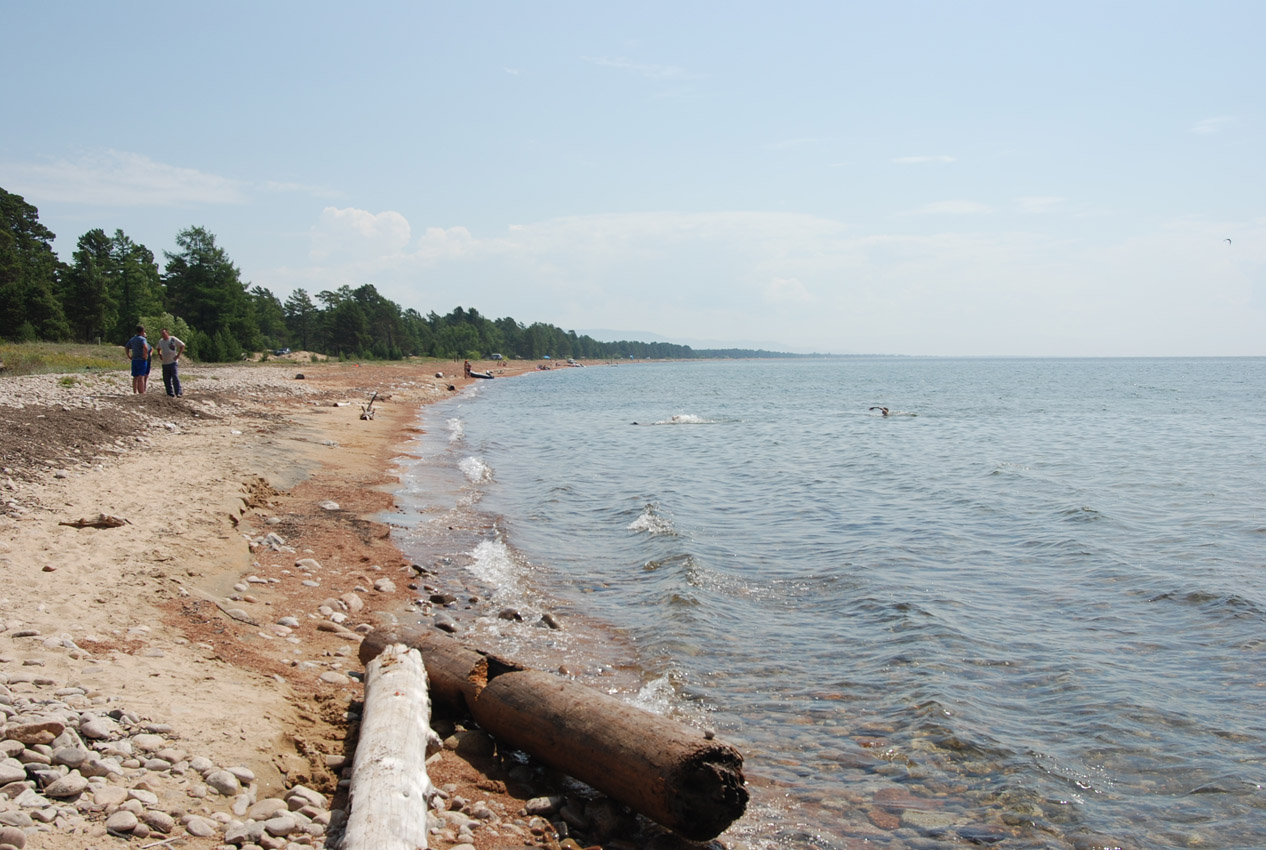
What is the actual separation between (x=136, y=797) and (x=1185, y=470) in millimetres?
26910

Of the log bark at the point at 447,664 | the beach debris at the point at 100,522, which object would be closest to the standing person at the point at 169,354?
the beach debris at the point at 100,522

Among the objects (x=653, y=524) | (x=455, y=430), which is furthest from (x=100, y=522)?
(x=455, y=430)

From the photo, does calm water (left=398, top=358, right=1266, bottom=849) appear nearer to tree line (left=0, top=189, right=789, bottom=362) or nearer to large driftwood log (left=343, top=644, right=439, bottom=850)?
large driftwood log (left=343, top=644, right=439, bottom=850)

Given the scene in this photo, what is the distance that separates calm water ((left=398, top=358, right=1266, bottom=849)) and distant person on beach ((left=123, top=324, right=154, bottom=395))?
29.7 ft

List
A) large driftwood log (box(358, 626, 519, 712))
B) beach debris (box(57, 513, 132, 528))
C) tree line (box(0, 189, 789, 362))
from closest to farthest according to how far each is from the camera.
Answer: large driftwood log (box(358, 626, 519, 712)) < beach debris (box(57, 513, 132, 528)) < tree line (box(0, 189, 789, 362))

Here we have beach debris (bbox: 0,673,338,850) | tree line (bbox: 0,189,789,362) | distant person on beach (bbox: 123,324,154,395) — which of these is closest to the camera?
beach debris (bbox: 0,673,338,850)

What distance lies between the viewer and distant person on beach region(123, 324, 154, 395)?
2248 centimetres

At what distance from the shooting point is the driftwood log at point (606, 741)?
4840 millimetres

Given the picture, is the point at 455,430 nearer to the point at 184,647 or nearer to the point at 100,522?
the point at 100,522

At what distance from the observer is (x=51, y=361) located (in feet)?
110

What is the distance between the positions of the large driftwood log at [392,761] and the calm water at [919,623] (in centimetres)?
227

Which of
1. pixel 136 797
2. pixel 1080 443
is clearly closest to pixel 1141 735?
pixel 136 797

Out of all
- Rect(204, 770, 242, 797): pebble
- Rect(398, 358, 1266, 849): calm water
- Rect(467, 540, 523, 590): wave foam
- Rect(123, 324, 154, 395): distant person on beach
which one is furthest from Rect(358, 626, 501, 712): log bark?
Rect(123, 324, 154, 395): distant person on beach

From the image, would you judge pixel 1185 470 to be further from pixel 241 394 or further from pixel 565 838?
pixel 241 394
